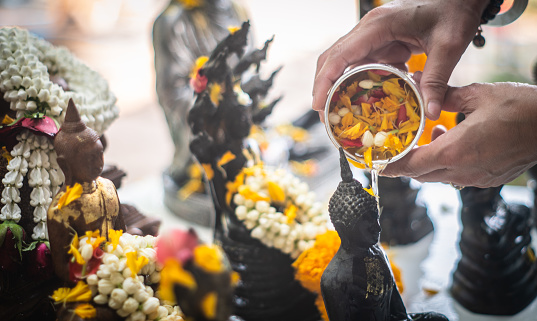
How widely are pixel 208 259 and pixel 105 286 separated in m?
0.25

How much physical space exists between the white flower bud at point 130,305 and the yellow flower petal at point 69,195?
20cm

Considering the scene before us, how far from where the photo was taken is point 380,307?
2.71 feet

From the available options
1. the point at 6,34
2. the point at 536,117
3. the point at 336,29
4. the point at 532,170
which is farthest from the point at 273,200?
the point at 336,29

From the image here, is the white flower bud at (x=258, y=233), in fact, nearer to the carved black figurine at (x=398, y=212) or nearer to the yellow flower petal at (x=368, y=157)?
the yellow flower petal at (x=368, y=157)

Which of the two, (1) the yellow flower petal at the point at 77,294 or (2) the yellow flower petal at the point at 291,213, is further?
(2) the yellow flower petal at the point at 291,213

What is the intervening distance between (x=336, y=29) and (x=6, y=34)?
10.2 ft

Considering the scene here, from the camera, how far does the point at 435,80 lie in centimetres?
89

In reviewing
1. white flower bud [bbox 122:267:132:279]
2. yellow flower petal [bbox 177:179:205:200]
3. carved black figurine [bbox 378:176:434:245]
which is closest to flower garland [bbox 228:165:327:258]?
white flower bud [bbox 122:267:132:279]

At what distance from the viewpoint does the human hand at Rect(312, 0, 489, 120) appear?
921 mm

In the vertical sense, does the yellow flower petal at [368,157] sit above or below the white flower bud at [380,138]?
below

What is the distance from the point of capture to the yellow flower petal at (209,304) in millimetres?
577

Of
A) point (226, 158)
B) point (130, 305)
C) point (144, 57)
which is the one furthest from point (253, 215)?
point (144, 57)

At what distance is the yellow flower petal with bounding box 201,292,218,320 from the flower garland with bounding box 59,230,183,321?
0.21 metres

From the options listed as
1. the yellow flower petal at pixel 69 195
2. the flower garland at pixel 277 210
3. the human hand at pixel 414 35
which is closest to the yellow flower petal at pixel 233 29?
the human hand at pixel 414 35
